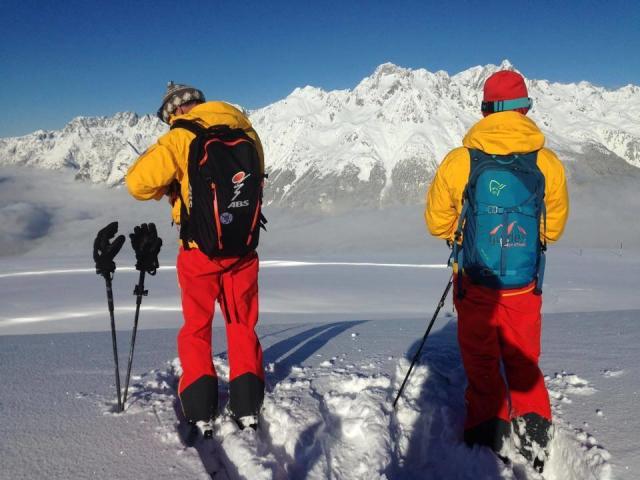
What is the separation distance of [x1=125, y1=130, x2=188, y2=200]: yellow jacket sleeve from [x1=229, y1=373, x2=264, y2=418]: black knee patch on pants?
1.38m

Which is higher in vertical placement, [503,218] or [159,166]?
[159,166]

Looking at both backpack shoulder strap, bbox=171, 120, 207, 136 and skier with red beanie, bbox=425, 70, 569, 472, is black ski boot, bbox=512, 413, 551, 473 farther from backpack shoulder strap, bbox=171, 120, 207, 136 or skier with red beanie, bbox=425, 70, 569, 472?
backpack shoulder strap, bbox=171, 120, 207, 136

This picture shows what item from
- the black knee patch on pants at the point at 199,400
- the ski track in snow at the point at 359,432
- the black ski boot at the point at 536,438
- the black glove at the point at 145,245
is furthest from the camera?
the black glove at the point at 145,245

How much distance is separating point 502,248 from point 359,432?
146 cm

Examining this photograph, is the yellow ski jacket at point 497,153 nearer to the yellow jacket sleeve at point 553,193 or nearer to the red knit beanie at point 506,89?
the yellow jacket sleeve at point 553,193

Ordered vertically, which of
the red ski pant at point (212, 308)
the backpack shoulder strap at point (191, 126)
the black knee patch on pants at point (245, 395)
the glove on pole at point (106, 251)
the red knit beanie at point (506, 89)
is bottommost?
the black knee patch on pants at point (245, 395)

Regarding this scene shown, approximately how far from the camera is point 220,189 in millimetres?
2895

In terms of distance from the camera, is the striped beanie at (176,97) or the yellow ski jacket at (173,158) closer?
the yellow ski jacket at (173,158)

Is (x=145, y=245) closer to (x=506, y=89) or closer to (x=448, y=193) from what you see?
(x=448, y=193)

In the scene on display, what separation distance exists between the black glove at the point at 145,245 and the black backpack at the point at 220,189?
308 mm

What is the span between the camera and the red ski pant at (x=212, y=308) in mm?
3072

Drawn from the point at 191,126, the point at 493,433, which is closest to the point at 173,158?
the point at 191,126

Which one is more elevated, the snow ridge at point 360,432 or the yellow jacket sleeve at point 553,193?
the yellow jacket sleeve at point 553,193

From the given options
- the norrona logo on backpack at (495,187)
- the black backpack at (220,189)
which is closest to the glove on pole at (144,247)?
the black backpack at (220,189)
